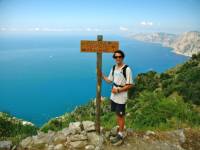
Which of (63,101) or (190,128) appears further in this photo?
(63,101)

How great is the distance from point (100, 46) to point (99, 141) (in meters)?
2.03

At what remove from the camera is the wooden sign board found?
518 cm

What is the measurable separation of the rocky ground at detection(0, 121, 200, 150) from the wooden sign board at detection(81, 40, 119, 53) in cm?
180

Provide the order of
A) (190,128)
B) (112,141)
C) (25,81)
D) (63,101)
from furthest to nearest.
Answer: (25,81) < (63,101) < (190,128) < (112,141)

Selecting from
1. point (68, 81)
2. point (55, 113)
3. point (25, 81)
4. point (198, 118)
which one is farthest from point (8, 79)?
point (198, 118)

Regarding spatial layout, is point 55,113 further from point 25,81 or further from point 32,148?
point 32,148

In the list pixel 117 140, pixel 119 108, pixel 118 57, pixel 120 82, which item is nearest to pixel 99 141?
pixel 117 140

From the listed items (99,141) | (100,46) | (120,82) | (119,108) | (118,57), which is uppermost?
(100,46)

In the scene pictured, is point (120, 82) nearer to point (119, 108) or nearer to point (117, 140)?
point (119, 108)

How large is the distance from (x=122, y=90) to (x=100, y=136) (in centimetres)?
130

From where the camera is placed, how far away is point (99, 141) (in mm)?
5301

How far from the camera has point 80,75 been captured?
127 metres

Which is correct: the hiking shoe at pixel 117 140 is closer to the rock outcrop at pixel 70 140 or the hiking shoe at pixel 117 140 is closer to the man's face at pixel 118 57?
the rock outcrop at pixel 70 140

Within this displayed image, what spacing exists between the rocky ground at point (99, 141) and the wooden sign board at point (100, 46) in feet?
5.91
